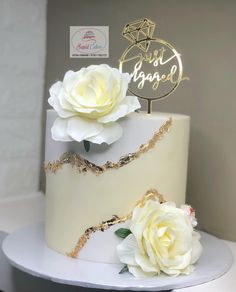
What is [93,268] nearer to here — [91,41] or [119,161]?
[119,161]

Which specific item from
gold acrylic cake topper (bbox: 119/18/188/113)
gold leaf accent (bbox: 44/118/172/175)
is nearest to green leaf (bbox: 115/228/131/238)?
gold leaf accent (bbox: 44/118/172/175)

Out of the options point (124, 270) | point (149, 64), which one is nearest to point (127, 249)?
point (124, 270)

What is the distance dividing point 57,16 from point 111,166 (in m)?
0.65

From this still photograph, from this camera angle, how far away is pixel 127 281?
734mm

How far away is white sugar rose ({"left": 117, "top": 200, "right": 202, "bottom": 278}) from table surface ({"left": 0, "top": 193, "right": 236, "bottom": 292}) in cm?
5

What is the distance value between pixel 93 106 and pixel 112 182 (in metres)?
0.13

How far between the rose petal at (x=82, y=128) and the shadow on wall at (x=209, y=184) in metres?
0.32

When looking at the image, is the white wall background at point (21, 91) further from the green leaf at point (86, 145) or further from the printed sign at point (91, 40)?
the green leaf at point (86, 145)

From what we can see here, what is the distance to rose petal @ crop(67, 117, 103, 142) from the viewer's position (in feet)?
2.54

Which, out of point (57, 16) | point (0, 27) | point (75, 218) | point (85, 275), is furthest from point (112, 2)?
point (85, 275)

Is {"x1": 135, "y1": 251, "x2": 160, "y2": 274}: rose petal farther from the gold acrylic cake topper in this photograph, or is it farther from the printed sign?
the printed sign

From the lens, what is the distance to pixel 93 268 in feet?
2.60

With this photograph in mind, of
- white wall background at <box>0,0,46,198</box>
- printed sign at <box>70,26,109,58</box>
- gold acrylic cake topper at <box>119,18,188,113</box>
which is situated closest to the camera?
gold acrylic cake topper at <box>119,18,188,113</box>

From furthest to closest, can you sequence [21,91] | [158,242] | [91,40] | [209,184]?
[21,91] → [91,40] → [209,184] → [158,242]
